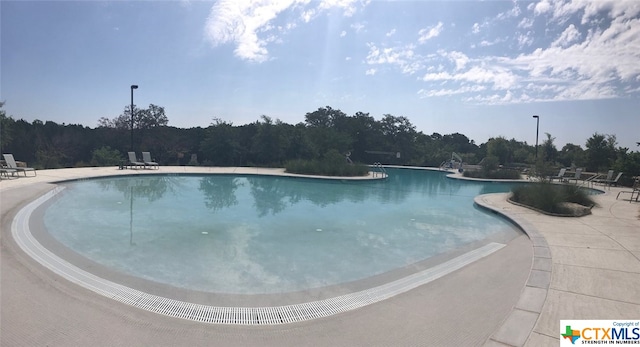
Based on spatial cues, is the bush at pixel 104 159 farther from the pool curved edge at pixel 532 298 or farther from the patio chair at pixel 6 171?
the pool curved edge at pixel 532 298

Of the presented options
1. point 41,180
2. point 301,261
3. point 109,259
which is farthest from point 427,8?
point 41,180

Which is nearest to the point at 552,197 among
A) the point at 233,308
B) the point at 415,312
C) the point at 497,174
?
the point at 415,312

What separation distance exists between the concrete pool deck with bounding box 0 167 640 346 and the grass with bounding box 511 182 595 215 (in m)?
3.51

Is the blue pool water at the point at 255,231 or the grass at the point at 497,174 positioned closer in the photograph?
the blue pool water at the point at 255,231

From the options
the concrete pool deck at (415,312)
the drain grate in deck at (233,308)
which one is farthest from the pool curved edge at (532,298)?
the drain grate in deck at (233,308)

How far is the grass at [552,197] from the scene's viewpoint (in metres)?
7.75

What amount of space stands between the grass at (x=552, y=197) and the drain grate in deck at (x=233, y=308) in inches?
188

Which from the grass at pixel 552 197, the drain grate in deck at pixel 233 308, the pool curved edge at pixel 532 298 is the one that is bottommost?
the drain grate in deck at pixel 233 308

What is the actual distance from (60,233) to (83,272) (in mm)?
2259

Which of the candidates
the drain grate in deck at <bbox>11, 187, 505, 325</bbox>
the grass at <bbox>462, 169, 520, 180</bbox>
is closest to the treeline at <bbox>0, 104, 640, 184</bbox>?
the grass at <bbox>462, 169, 520, 180</bbox>

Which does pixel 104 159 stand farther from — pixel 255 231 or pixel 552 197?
pixel 552 197

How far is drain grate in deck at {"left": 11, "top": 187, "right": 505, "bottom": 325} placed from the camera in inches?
118

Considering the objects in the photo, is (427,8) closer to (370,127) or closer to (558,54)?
A: (558,54)

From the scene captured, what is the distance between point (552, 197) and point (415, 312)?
655 cm
